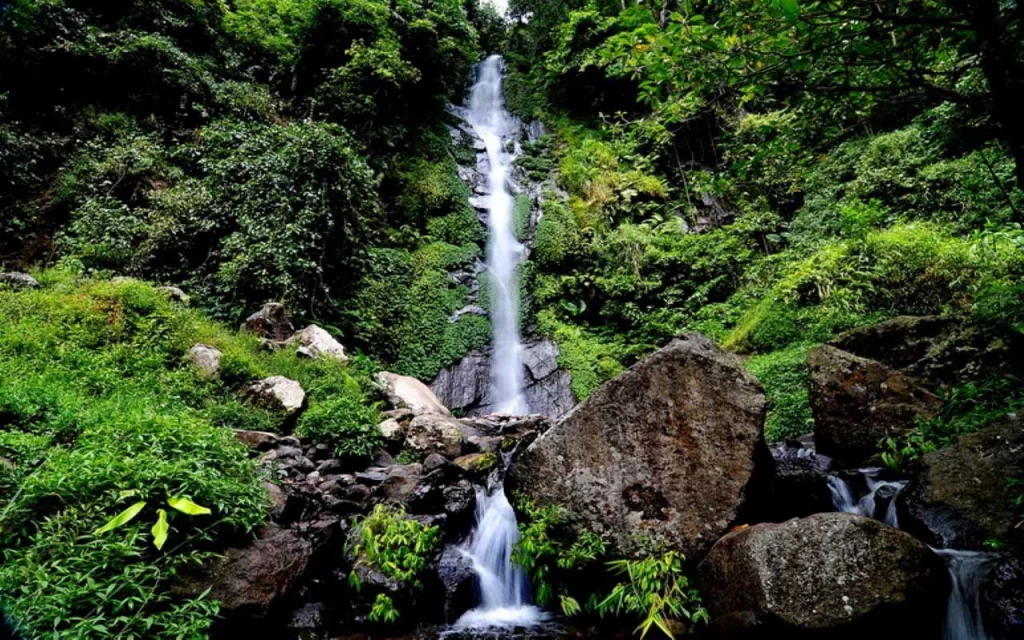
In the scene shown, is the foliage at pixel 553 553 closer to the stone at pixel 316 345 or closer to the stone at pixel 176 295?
the stone at pixel 316 345

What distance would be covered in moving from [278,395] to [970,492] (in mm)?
8024

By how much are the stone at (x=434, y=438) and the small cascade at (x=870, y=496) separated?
17.0ft

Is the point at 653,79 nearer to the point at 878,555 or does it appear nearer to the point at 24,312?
the point at 878,555

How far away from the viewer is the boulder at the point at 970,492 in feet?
13.3

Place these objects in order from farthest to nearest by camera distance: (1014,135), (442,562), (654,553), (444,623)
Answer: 1. (442,562)
2. (444,623)
3. (654,553)
4. (1014,135)

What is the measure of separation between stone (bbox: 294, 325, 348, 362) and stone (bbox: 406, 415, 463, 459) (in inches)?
89.5

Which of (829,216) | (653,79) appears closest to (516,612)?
(653,79)

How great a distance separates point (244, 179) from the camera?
1163 cm

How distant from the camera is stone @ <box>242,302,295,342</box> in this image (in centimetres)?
945

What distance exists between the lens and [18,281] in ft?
26.3

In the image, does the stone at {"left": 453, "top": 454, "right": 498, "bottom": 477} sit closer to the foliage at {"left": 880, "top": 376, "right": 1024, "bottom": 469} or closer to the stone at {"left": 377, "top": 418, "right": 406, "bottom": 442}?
the stone at {"left": 377, "top": 418, "right": 406, "bottom": 442}

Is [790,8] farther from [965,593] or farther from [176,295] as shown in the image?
[176,295]

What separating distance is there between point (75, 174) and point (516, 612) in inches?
486

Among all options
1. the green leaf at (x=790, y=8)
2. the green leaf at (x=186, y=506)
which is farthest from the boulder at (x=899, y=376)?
the green leaf at (x=186, y=506)
